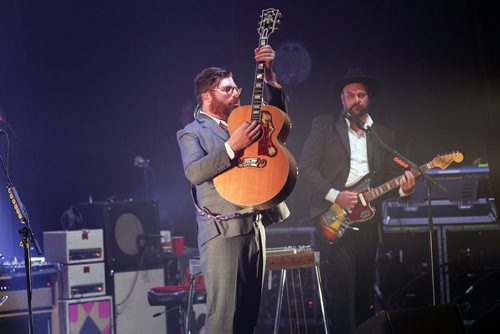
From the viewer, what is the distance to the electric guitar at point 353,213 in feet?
17.1

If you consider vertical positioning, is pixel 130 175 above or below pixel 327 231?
above

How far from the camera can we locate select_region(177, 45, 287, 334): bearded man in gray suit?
333cm

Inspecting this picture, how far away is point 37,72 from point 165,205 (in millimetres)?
2290

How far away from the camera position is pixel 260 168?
3400mm

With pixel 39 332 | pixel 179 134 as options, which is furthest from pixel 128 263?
pixel 179 134

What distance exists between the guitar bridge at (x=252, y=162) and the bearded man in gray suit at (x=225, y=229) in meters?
0.05

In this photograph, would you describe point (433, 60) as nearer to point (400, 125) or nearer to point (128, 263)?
point (400, 125)

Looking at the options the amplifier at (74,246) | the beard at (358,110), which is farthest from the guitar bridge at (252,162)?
the amplifier at (74,246)

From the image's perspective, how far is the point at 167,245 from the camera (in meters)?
7.10

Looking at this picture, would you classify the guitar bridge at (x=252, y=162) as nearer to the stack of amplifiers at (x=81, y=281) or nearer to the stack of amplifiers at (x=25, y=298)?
the stack of amplifiers at (x=25, y=298)

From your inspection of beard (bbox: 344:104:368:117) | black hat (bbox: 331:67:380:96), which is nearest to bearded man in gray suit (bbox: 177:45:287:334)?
beard (bbox: 344:104:368:117)

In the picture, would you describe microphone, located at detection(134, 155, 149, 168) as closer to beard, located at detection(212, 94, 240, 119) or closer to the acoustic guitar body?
beard, located at detection(212, 94, 240, 119)

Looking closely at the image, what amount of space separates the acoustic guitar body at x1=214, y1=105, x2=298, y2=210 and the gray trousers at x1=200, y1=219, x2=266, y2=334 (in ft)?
0.57

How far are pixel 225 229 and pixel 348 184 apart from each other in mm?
→ 2196
